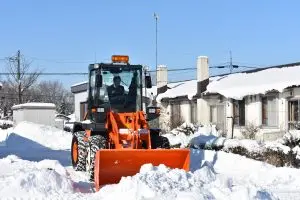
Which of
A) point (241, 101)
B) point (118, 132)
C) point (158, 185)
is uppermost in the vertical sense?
point (241, 101)

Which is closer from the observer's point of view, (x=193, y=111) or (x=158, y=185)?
(x=158, y=185)

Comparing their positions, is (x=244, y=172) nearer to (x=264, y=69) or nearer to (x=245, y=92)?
(x=245, y=92)

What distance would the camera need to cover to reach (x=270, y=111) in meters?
Answer: 25.0

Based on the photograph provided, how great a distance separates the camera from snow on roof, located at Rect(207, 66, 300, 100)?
2344cm

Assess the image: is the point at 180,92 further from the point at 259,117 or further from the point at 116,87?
the point at 116,87

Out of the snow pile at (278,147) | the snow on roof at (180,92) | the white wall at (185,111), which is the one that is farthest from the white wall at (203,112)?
the snow pile at (278,147)

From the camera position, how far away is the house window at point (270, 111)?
Answer: 2447 cm

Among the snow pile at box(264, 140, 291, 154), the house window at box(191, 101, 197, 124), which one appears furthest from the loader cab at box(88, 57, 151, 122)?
the house window at box(191, 101, 197, 124)

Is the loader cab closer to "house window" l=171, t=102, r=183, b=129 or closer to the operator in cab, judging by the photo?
the operator in cab

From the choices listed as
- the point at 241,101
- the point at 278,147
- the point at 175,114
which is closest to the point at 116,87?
the point at 278,147

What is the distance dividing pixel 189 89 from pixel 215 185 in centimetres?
2393

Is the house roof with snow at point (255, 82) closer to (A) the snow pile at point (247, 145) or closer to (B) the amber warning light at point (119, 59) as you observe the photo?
(A) the snow pile at point (247, 145)

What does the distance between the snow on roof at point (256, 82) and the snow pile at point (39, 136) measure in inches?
326

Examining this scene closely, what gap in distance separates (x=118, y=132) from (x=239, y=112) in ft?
51.6
